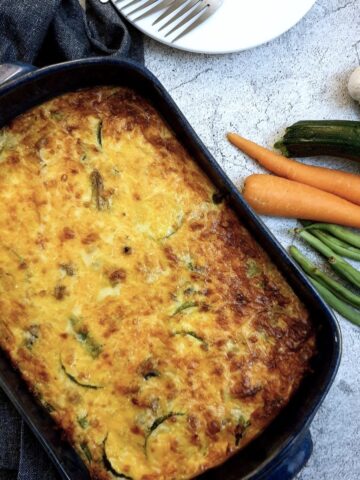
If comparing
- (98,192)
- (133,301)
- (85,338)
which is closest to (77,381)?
(85,338)

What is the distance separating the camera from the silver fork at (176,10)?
11.4 ft

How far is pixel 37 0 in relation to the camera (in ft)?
11.0

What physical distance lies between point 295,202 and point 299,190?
77 millimetres

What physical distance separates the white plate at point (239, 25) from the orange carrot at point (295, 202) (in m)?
0.73

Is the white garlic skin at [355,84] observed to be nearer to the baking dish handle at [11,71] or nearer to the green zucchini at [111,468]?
the baking dish handle at [11,71]

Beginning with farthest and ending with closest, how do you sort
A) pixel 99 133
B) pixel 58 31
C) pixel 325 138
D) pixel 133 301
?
1. pixel 325 138
2. pixel 58 31
3. pixel 99 133
4. pixel 133 301

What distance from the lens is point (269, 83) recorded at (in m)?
3.71

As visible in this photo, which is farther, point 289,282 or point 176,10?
point 176,10

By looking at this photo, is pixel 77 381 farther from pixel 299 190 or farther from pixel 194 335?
pixel 299 190

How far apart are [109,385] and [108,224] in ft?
2.31

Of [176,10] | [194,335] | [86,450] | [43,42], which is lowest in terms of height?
[86,450]

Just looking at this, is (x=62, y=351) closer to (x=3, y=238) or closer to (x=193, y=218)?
(x=3, y=238)

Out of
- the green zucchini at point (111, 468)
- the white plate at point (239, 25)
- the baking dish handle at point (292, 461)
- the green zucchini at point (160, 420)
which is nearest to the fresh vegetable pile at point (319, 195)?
the white plate at point (239, 25)

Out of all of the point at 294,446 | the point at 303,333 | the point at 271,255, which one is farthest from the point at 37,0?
the point at 294,446
